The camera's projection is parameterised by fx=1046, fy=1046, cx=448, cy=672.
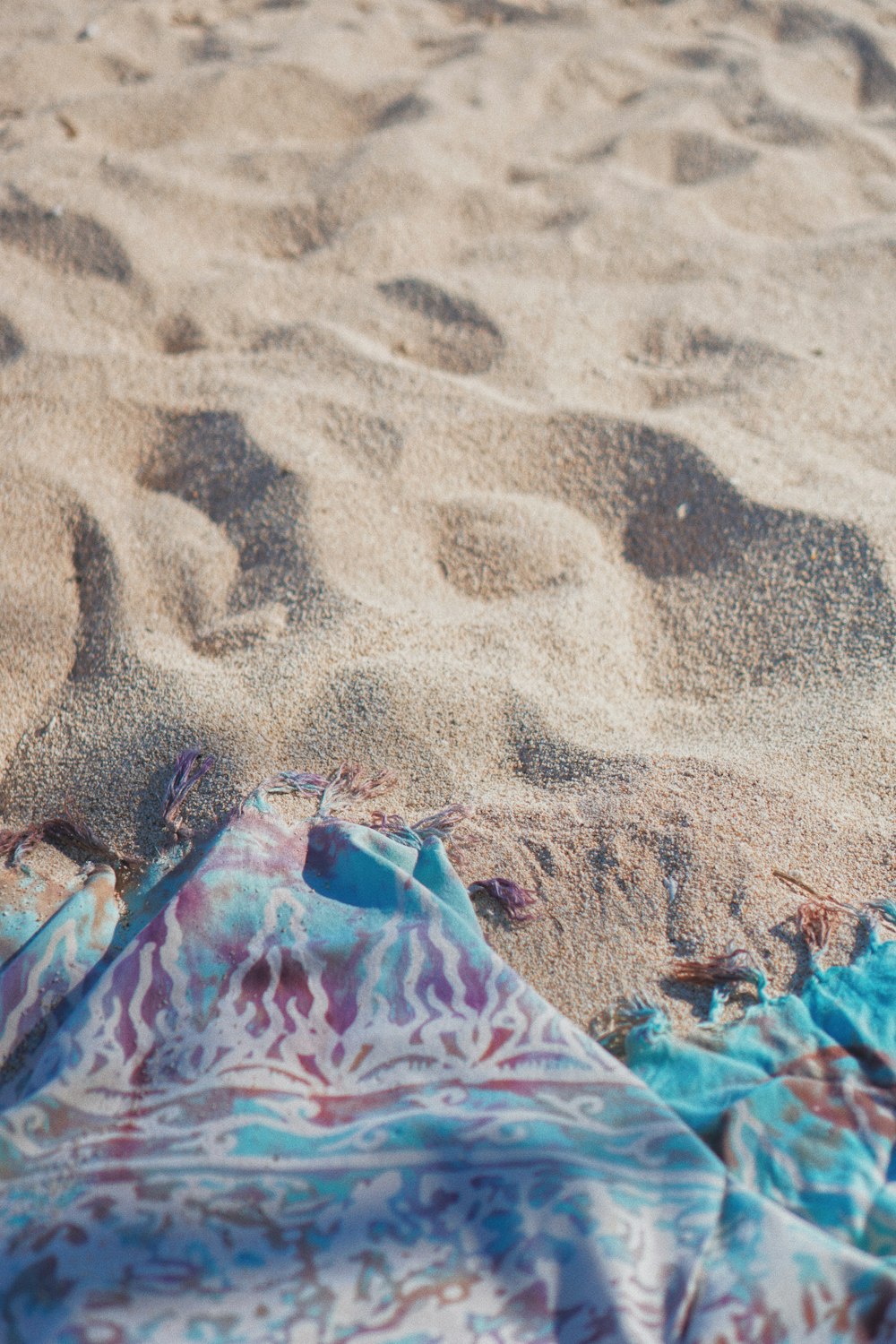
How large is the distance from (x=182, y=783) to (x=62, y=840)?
0.53 feet

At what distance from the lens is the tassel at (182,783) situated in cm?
127

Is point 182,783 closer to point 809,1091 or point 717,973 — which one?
point 717,973

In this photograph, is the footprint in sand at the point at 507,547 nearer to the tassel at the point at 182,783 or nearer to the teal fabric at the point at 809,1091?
the tassel at the point at 182,783

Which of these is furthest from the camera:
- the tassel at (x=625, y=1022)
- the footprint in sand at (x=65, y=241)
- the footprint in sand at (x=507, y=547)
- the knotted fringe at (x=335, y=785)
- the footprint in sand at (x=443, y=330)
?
the footprint in sand at (x=65, y=241)

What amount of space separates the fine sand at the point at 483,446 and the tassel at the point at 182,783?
0.09 ft

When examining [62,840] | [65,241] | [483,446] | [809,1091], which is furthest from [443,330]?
[809,1091]

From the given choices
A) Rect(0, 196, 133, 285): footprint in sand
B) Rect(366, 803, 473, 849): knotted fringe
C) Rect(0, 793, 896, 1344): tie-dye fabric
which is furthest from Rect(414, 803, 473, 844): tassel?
Rect(0, 196, 133, 285): footprint in sand

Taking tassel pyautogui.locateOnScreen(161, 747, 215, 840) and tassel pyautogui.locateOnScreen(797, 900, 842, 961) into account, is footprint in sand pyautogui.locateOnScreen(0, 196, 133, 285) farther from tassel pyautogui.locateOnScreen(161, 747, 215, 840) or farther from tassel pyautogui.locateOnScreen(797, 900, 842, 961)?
tassel pyautogui.locateOnScreen(797, 900, 842, 961)

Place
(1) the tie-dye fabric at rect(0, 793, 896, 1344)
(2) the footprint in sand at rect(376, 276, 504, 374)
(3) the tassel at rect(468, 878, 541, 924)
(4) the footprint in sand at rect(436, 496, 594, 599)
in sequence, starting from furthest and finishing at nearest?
(2) the footprint in sand at rect(376, 276, 504, 374) → (4) the footprint in sand at rect(436, 496, 594, 599) → (3) the tassel at rect(468, 878, 541, 924) → (1) the tie-dye fabric at rect(0, 793, 896, 1344)

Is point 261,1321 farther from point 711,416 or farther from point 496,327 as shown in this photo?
point 496,327

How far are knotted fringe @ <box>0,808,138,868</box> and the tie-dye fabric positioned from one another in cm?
13

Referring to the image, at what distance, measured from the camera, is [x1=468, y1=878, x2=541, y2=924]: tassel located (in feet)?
3.86

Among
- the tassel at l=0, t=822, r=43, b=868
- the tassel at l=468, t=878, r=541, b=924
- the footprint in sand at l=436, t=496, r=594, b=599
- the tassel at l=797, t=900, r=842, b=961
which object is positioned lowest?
the tassel at l=0, t=822, r=43, b=868

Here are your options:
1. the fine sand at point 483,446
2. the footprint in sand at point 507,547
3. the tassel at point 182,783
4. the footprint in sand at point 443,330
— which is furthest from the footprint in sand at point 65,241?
the tassel at point 182,783
